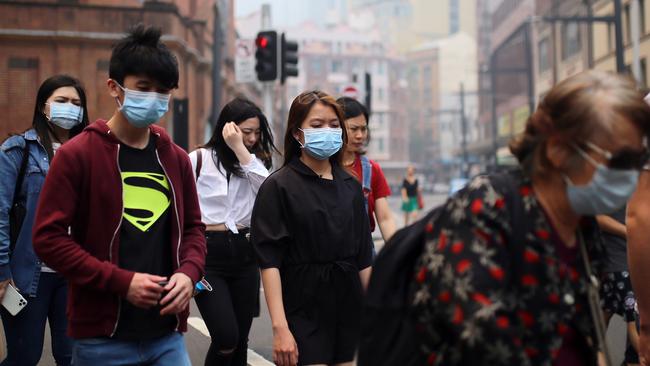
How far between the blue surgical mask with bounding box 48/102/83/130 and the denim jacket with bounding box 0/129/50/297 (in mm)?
238

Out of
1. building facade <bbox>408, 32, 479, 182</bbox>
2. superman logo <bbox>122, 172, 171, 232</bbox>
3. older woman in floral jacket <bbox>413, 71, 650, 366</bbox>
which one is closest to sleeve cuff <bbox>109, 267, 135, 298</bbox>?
superman logo <bbox>122, 172, 171, 232</bbox>

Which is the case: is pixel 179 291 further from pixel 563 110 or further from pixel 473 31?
pixel 473 31

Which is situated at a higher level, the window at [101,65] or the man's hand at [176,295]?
the window at [101,65]

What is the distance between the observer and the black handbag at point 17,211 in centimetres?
504

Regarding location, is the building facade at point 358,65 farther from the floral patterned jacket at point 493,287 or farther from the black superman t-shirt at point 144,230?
the floral patterned jacket at point 493,287

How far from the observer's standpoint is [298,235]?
4.54m

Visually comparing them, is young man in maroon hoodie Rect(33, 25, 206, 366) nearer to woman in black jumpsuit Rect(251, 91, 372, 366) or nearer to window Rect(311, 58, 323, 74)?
woman in black jumpsuit Rect(251, 91, 372, 366)

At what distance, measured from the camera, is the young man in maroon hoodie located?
346 cm

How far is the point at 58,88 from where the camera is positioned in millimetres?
5418

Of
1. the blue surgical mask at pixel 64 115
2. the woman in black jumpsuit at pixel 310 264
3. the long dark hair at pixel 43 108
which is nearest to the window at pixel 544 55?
the long dark hair at pixel 43 108

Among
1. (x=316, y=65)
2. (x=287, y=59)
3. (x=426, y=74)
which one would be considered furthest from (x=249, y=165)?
(x=426, y=74)

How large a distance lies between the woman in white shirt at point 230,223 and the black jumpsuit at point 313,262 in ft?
3.32

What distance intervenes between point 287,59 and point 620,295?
35.6ft

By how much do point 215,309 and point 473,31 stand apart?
185922 millimetres
